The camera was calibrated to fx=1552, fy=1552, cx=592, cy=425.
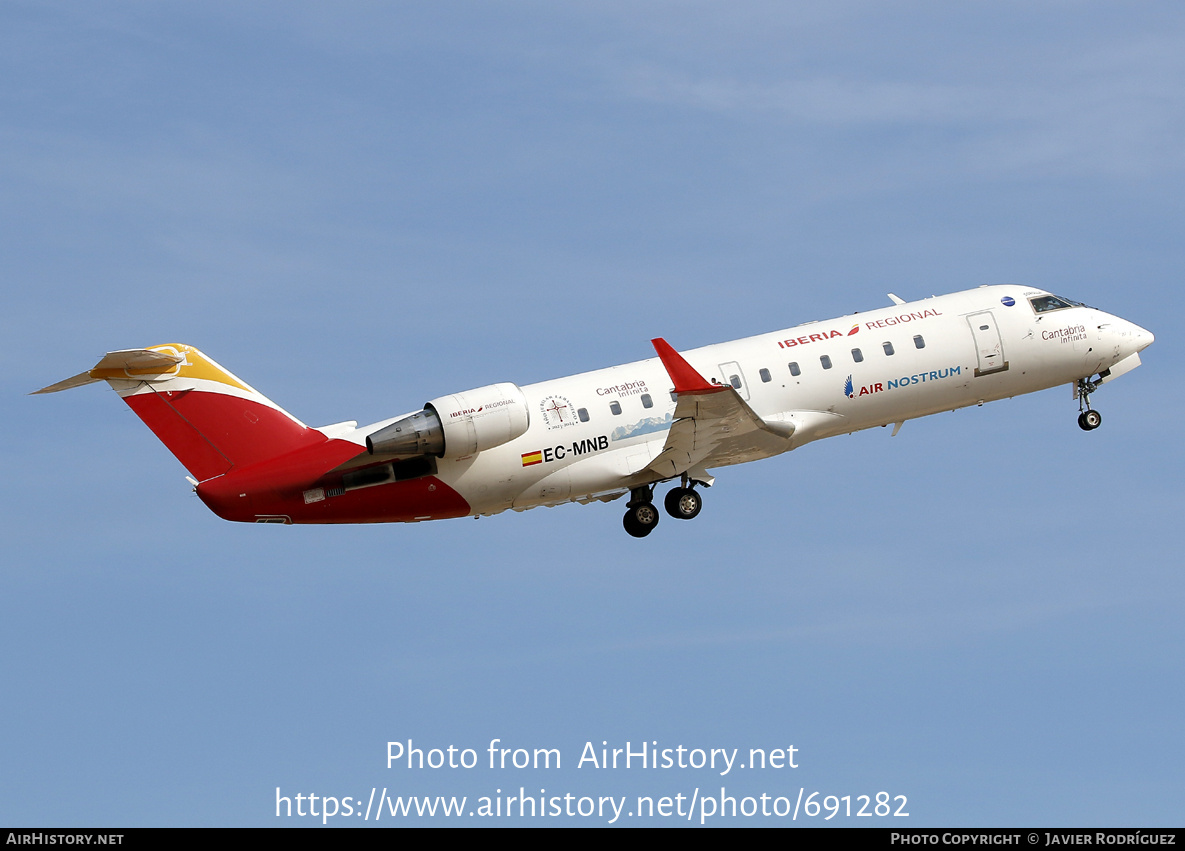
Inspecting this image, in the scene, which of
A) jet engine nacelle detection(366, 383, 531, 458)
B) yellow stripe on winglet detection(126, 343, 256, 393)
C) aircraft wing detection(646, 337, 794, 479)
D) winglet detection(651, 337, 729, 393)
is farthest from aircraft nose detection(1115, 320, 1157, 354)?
yellow stripe on winglet detection(126, 343, 256, 393)

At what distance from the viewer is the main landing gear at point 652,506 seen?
32.3 metres

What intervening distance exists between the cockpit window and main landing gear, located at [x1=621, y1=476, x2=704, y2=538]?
884 centimetres

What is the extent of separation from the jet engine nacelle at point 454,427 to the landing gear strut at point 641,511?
3.72m

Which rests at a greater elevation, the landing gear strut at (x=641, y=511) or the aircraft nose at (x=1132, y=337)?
the aircraft nose at (x=1132, y=337)

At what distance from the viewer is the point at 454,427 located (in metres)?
29.6

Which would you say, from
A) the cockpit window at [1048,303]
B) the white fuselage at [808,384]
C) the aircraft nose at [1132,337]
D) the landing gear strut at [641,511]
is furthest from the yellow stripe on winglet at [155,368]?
the aircraft nose at [1132,337]

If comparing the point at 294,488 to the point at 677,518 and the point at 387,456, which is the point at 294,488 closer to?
the point at 387,456

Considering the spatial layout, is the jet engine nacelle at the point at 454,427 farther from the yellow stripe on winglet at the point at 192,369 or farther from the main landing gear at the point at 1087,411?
the main landing gear at the point at 1087,411

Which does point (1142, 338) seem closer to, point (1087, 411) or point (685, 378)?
point (1087, 411)

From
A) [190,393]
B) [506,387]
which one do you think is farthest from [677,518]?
[190,393]

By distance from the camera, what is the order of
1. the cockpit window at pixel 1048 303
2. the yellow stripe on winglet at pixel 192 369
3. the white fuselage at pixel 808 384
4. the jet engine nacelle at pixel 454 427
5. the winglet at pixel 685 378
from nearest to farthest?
the winglet at pixel 685 378 < the jet engine nacelle at pixel 454 427 < the yellow stripe on winglet at pixel 192 369 < the white fuselage at pixel 808 384 < the cockpit window at pixel 1048 303

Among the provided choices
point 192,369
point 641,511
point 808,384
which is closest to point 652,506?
point 641,511

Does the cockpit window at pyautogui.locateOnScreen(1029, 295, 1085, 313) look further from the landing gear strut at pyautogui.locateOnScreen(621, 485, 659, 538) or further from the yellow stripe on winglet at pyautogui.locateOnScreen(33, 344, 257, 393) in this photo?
the yellow stripe on winglet at pyautogui.locateOnScreen(33, 344, 257, 393)

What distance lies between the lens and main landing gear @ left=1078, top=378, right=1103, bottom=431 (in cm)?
3528
